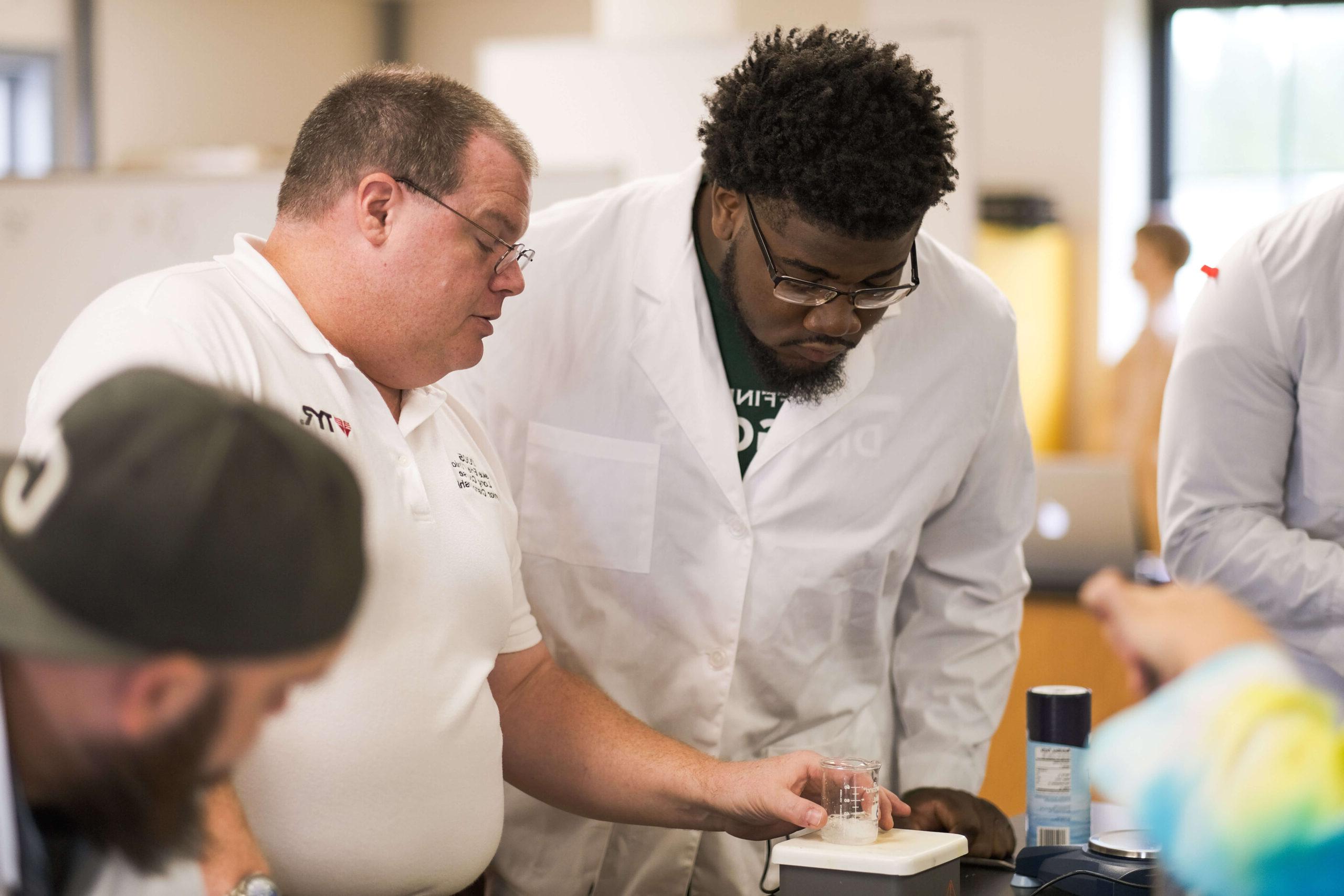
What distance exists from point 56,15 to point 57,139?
54 centimetres

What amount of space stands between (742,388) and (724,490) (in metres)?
0.15

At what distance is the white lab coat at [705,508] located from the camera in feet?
5.54

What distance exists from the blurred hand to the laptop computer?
2.60 metres

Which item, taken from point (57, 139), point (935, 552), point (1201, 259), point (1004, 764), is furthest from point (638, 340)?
point (57, 139)

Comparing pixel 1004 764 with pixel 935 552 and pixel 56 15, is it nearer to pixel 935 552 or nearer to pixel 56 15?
pixel 935 552

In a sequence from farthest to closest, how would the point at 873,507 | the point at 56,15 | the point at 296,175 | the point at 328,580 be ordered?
the point at 56,15 < the point at 873,507 < the point at 296,175 < the point at 328,580

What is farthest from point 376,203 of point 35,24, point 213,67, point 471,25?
point 471,25

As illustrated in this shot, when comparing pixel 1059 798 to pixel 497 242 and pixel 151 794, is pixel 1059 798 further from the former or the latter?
pixel 151 794

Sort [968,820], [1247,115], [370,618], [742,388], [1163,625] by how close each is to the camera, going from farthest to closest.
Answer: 1. [1247,115]
2. [742,388]
3. [968,820]
4. [370,618]
5. [1163,625]

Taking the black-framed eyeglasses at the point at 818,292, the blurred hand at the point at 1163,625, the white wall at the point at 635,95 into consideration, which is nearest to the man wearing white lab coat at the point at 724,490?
the black-framed eyeglasses at the point at 818,292

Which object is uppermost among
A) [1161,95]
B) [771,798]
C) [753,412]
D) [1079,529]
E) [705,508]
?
[1161,95]

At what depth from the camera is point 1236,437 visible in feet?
5.60

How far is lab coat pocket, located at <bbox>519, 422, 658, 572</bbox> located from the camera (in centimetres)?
170

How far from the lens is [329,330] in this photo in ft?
4.25
